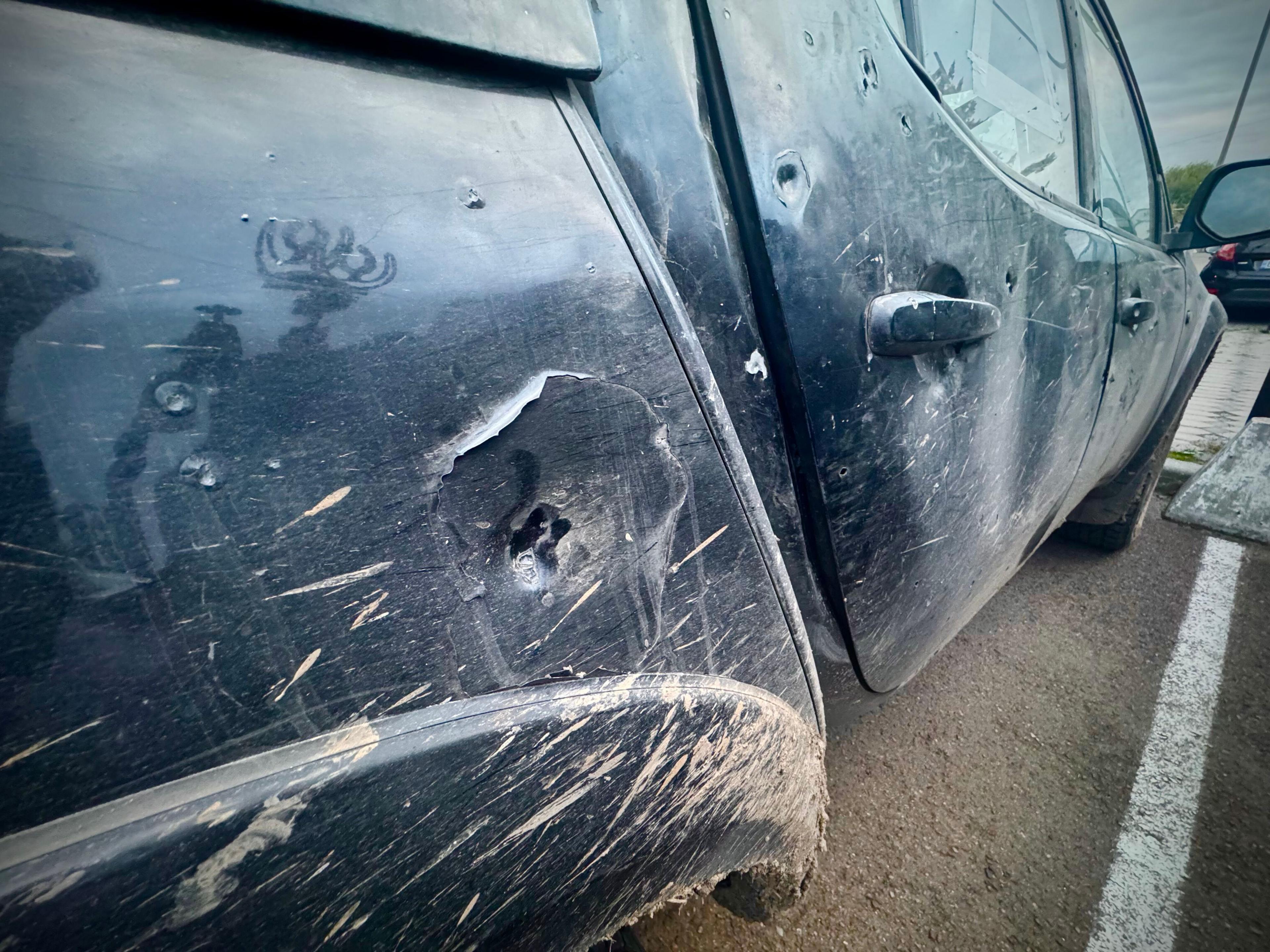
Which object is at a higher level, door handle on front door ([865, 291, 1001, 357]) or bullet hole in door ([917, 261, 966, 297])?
bullet hole in door ([917, 261, 966, 297])

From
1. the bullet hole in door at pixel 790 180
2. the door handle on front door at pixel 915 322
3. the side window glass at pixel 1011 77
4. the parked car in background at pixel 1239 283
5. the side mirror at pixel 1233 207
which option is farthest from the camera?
the parked car in background at pixel 1239 283

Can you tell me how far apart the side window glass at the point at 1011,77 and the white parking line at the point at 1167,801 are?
5.44 ft

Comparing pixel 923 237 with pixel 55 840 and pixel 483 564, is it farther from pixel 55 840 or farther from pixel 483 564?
pixel 55 840

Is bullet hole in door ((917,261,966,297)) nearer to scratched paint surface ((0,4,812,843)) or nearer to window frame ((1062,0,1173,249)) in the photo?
scratched paint surface ((0,4,812,843))

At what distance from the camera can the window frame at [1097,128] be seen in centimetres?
168

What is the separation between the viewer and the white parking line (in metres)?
1.35

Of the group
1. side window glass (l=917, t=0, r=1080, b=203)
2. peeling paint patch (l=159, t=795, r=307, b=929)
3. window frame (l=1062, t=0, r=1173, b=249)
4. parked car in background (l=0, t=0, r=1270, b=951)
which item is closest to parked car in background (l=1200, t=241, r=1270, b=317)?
window frame (l=1062, t=0, r=1173, b=249)

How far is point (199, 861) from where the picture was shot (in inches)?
17.4

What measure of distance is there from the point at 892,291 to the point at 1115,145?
1.86 m

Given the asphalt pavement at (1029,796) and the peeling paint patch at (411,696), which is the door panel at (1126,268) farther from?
the peeling paint patch at (411,696)

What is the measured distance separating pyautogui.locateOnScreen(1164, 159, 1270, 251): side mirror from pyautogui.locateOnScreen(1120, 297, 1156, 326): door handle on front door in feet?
2.13

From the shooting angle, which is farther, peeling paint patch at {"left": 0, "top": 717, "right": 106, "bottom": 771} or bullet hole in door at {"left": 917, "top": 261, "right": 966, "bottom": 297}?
bullet hole in door at {"left": 917, "top": 261, "right": 966, "bottom": 297}

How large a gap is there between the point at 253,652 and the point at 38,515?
17cm

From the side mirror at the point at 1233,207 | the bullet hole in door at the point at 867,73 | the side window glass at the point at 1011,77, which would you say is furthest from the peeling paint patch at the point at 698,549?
the side mirror at the point at 1233,207
